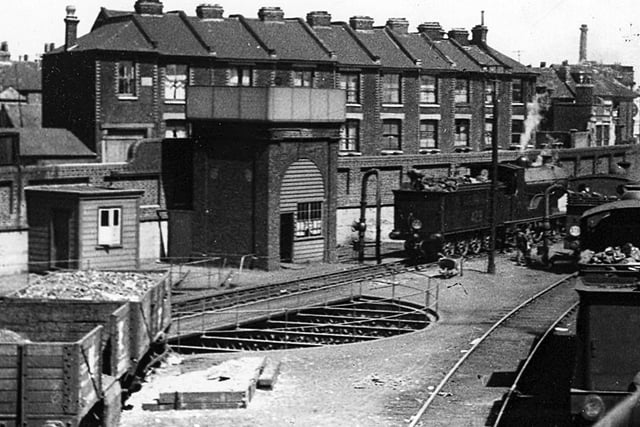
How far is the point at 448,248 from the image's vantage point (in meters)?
37.9

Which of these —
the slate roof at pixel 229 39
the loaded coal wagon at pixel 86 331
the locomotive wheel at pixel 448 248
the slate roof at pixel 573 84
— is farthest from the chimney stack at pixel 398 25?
the loaded coal wagon at pixel 86 331

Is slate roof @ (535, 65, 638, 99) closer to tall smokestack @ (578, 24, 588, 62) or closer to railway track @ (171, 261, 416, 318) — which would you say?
tall smokestack @ (578, 24, 588, 62)

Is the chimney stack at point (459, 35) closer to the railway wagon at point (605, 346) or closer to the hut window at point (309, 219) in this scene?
the hut window at point (309, 219)

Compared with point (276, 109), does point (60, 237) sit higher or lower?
lower

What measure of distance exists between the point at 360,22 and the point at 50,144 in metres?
20.3

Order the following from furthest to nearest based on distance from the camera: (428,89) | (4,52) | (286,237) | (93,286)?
(4,52)
(428,89)
(286,237)
(93,286)

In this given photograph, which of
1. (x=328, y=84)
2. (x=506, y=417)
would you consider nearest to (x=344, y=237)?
(x=328, y=84)

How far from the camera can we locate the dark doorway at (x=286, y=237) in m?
36.8

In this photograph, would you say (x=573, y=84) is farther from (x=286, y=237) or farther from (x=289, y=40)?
(x=286, y=237)

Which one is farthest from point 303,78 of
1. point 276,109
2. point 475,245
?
point 276,109

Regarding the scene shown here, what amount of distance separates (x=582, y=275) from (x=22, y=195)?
79.2ft

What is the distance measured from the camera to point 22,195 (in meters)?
34.0

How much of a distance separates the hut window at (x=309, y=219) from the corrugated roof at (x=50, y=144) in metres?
11.9

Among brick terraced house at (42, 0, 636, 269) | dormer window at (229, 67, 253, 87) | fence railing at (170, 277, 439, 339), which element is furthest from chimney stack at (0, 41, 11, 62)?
fence railing at (170, 277, 439, 339)
